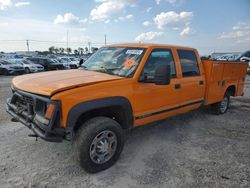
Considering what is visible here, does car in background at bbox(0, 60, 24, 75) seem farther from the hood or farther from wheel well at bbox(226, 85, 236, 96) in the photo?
wheel well at bbox(226, 85, 236, 96)

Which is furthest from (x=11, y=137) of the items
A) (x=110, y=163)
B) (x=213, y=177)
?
(x=213, y=177)

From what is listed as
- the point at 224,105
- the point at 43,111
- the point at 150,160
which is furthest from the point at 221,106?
the point at 43,111

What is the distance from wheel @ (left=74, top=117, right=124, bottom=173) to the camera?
317 centimetres

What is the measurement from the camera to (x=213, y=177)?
333 centimetres

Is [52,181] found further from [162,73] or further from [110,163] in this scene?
[162,73]

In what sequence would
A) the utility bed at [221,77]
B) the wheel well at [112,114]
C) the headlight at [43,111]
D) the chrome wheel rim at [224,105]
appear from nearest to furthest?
1. the headlight at [43,111]
2. the wheel well at [112,114]
3. the utility bed at [221,77]
4. the chrome wheel rim at [224,105]

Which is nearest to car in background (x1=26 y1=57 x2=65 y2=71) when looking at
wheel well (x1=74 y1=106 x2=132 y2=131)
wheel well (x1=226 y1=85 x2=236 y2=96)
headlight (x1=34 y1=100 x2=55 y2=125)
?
wheel well (x1=226 y1=85 x2=236 y2=96)

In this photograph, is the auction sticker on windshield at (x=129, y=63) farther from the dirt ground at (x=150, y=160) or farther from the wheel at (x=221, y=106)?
Answer: the wheel at (x=221, y=106)

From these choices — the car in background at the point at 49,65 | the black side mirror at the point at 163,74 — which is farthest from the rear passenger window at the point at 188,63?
the car in background at the point at 49,65

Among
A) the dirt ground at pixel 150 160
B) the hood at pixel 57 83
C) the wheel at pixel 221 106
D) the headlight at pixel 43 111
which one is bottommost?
the dirt ground at pixel 150 160

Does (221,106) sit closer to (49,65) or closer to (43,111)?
(43,111)

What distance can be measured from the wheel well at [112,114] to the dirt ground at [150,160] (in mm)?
604

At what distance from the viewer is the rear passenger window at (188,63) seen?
4727mm

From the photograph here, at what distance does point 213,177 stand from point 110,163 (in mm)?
1494
